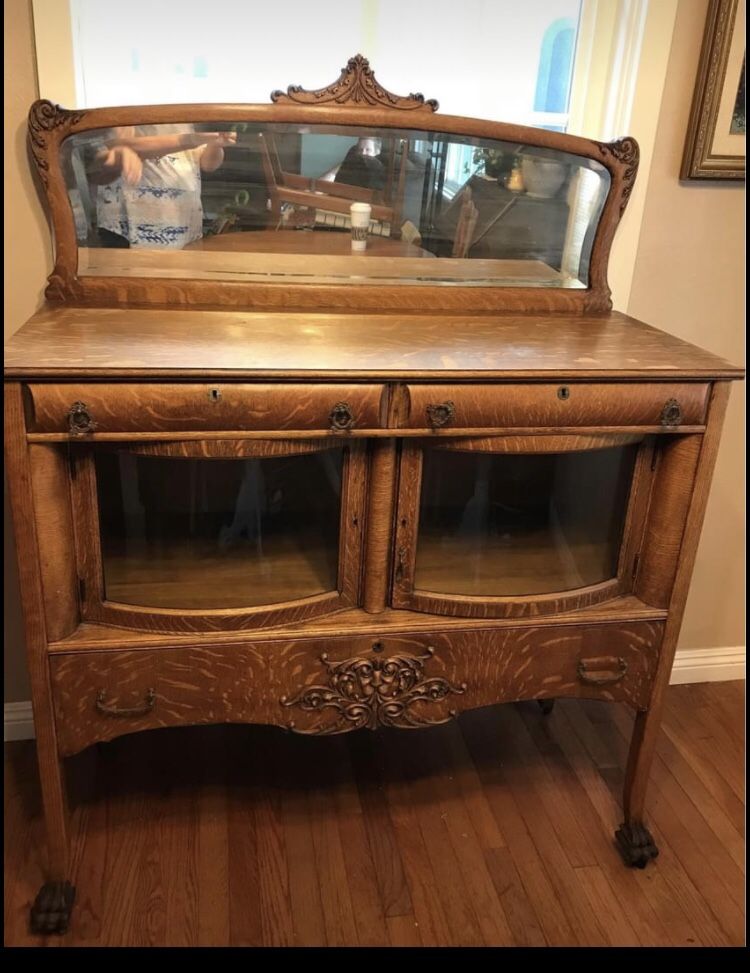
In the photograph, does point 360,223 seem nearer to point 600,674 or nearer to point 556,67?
point 556,67

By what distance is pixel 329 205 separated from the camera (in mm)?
1612

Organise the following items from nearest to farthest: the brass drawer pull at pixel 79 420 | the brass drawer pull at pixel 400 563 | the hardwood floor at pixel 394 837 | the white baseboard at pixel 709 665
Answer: the brass drawer pull at pixel 79 420, the brass drawer pull at pixel 400 563, the hardwood floor at pixel 394 837, the white baseboard at pixel 709 665

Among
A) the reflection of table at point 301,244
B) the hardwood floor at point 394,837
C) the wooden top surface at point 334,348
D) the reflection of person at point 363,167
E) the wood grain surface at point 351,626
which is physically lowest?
the hardwood floor at point 394,837

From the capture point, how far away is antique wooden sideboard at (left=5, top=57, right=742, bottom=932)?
4.21 ft

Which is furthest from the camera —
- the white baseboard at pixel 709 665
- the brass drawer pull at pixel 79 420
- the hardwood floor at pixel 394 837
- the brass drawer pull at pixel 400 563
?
the white baseboard at pixel 709 665

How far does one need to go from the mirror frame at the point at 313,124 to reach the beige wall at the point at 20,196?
0.15 feet

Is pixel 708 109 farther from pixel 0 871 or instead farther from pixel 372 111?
pixel 0 871

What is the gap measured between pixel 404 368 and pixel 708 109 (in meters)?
0.90

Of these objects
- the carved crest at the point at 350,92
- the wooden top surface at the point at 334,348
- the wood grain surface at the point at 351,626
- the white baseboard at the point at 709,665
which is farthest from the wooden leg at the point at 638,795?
the carved crest at the point at 350,92

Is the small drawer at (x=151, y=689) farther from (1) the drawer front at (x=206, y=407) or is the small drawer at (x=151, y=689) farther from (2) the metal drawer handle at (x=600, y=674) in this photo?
(2) the metal drawer handle at (x=600, y=674)

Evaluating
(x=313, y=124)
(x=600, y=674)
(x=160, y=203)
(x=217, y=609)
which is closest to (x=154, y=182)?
(x=160, y=203)

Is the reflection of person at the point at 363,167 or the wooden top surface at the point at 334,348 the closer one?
the wooden top surface at the point at 334,348

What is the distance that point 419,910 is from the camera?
1.56 metres

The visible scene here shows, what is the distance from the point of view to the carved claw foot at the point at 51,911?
148cm
